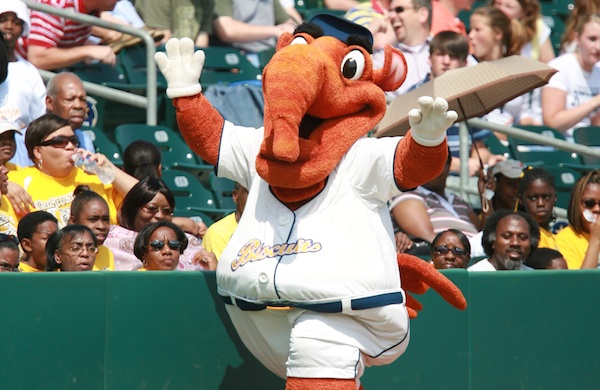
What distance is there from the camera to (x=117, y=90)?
7.86m

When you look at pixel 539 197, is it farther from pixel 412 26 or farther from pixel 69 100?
pixel 69 100

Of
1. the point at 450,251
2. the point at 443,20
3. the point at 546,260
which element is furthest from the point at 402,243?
the point at 443,20

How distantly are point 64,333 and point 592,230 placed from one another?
3.38 meters

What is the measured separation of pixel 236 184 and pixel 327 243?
2.28 m

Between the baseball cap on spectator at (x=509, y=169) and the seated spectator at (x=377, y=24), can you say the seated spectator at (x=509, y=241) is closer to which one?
the baseball cap on spectator at (x=509, y=169)

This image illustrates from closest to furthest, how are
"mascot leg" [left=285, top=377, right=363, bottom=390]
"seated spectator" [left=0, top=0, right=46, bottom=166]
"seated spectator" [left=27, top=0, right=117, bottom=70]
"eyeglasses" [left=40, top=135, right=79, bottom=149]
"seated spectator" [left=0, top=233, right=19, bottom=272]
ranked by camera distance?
1. "mascot leg" [left=285, top=377, right=363, bottom=390]
2. "seated spectator" [left=0, top=233, right=19, bottom=272]
3. "eyeglasses" [left=40, top=135, right=79, bottom=149]
4. "seated spectator" [left=0, top=0, right=46, bottom=166]
5. "seated spectator" [left=27, top=0, right=117, bottom=70]

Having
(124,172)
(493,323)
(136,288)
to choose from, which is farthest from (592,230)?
(136,288)

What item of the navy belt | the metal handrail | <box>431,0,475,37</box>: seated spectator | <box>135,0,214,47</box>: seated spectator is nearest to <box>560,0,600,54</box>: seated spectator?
<box>431,0,475,37</box>: seated spectator

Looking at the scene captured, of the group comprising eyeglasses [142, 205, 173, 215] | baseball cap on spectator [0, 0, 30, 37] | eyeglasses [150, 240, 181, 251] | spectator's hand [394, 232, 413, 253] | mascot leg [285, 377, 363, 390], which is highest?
baseball cap on spectator [0, 0, 30, 37]

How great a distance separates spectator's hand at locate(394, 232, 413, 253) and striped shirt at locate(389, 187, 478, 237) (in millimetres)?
254

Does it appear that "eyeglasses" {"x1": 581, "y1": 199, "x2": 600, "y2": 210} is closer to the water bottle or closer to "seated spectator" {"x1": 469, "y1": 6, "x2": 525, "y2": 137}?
"seated spectator" {"x1": 469, "y1": 6, "x2": 525, "y2": 137}

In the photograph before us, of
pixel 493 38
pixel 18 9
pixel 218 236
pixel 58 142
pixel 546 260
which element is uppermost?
pixel 18 9

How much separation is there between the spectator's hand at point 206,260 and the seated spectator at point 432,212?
1560 millimetres

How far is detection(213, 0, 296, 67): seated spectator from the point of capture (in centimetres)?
898
